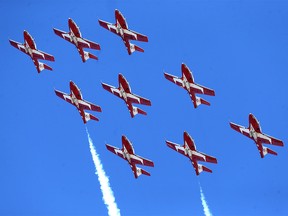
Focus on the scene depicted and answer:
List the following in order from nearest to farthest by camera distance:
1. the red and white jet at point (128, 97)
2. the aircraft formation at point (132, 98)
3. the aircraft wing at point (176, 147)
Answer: the aircraft formation at point (132, 98)
the red and white jet at point (128, 97)
the aircraft wing at point (176, 147)

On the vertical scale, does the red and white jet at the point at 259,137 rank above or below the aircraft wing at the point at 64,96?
below

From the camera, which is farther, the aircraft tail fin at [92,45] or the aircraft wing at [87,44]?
the aircraft wing at [87,44]

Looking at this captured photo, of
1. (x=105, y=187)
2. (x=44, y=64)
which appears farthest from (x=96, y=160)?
(x=44, y=64)

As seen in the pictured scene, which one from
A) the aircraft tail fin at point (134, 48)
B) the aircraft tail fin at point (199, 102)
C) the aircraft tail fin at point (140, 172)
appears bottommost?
the aircraft tail fin at point (140, 172)

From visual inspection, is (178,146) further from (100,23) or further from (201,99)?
(100,23)

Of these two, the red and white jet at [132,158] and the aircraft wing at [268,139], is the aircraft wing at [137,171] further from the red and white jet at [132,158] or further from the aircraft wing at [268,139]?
the aircraft wing at [268,139]

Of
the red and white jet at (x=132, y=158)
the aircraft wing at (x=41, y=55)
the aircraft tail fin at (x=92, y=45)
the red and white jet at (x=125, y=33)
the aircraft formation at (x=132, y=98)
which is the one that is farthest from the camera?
the aircraft wing at (x=41, y=55)

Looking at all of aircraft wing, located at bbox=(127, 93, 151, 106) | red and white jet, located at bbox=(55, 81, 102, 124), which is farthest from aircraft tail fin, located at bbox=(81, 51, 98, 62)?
aircraft wing, located at bbox=(127, 93, 151, 106)

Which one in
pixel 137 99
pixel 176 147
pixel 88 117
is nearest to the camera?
pixel 137 99

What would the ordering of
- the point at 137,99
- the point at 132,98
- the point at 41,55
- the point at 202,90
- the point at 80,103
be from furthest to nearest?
the point at 41,55, the point at 80,103, the point at 132,98, the point at 137,99, the point at 202,90

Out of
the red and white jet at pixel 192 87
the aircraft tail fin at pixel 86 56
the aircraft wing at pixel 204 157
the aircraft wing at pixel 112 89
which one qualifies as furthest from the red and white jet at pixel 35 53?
the aircraft wing at pixel 204 157

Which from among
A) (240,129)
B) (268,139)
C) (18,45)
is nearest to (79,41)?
(18,45)

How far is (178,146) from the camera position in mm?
81688

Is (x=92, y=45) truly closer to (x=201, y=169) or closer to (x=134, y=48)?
(x=134, y=48)
